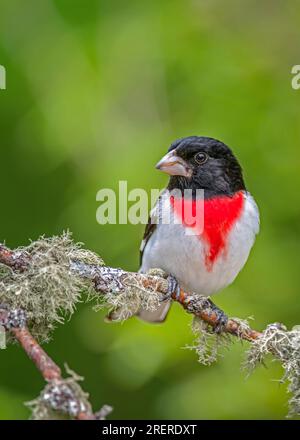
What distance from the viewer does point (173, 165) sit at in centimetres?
477

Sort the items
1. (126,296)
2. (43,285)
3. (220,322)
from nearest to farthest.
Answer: (43,285) → (126,296) → (220,322)

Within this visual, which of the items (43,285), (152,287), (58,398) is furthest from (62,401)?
(152,287)

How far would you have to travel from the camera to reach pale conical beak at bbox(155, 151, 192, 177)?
15.5 ft

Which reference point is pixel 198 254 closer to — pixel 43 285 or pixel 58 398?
pixel 43 285

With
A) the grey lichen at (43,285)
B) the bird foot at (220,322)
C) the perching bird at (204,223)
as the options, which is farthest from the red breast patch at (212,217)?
the grey lichen at (43,285)

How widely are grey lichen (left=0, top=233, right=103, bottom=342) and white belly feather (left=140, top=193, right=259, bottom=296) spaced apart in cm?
140

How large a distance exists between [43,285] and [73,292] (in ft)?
0.46

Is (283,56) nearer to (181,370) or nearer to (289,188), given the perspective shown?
(289,188)

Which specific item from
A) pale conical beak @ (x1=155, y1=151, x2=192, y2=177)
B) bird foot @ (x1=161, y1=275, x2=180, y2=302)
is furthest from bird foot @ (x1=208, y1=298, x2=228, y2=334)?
pale conical beak @ (x1=155, y1=151, x2=192, y2=177)

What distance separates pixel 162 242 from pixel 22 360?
1.75 m

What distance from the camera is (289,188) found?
5.08m

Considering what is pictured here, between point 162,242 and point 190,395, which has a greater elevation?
point 162,242

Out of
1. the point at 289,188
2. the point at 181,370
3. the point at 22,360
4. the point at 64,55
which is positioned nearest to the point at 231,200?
the point at 289,188

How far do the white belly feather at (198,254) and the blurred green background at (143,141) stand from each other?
0.15 meters
